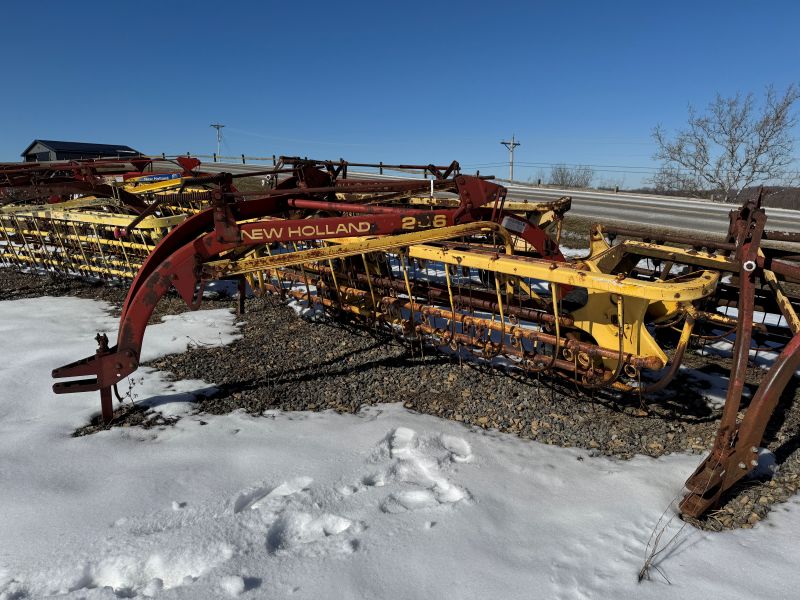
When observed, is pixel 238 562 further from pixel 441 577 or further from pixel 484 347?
pixel 484 347

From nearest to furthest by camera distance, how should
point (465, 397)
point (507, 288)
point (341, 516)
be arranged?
point (341, 516) → point (465, 397) → point (507, 288)

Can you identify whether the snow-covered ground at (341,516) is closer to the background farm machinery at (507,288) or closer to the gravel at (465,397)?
the gravel at (465,397)

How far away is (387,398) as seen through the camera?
4633 mm

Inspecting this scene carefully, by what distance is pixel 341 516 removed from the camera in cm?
290

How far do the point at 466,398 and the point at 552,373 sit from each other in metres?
0.81

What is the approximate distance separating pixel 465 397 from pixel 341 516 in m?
1.97

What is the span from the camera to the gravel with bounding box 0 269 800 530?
12.6ft

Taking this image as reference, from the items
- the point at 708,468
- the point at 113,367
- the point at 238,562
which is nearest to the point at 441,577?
the point at 238,562

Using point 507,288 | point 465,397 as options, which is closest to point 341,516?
point 465,397

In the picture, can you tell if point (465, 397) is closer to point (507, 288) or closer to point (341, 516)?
point (507, 288)

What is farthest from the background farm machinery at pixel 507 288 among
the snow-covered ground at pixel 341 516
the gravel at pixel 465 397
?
the snow-covered ground at pixel 341 516

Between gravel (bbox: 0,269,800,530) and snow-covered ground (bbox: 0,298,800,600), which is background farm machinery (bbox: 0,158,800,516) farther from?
snow-covered ground (bbox: 0,298,800,600)

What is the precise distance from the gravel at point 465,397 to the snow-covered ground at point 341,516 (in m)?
0.19

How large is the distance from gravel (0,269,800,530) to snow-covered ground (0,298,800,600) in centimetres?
19
